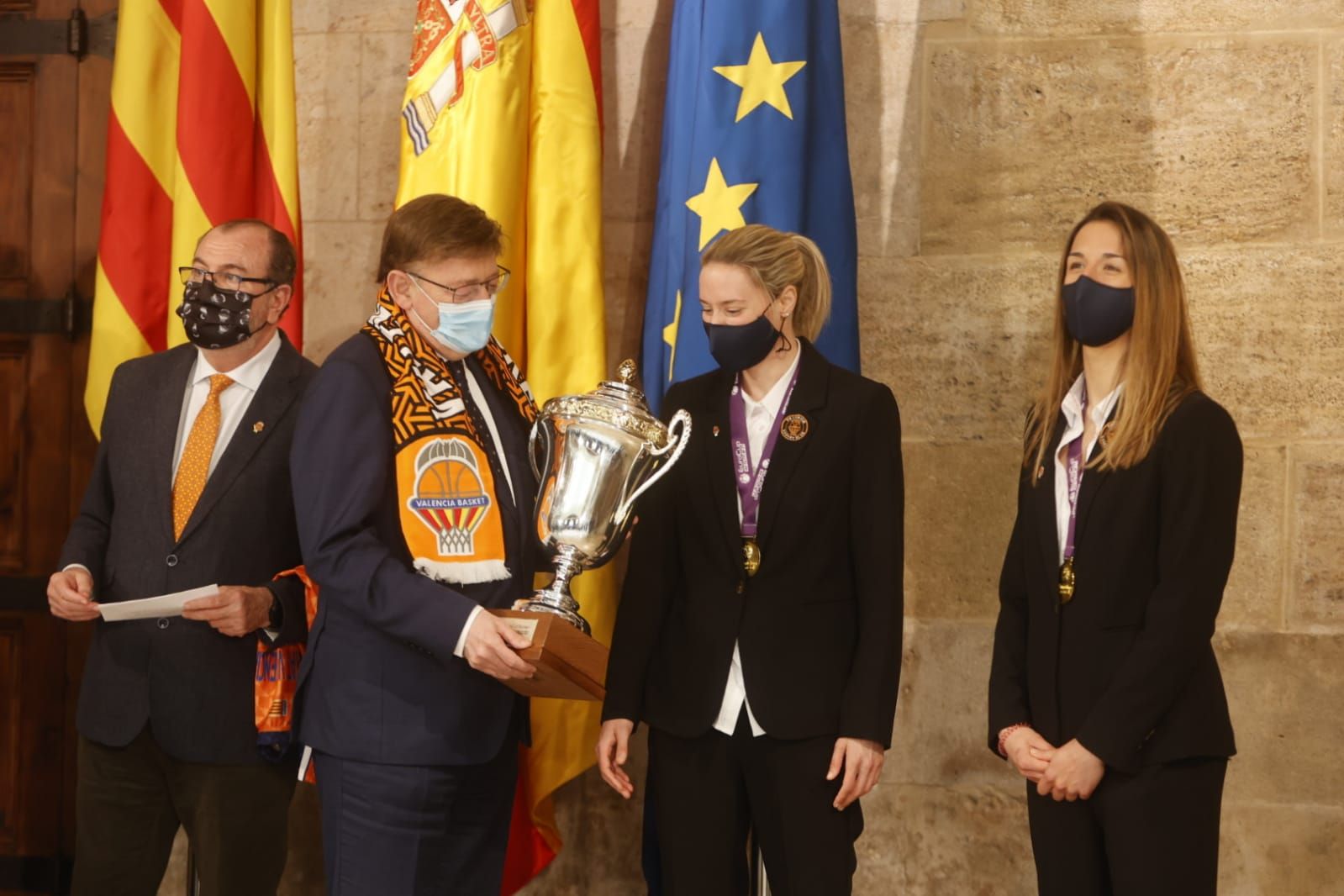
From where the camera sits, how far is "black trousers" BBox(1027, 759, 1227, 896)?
2391mm

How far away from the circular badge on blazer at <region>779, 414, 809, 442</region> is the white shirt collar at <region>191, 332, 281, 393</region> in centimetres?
113

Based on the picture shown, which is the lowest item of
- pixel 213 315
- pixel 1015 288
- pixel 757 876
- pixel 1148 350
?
pixel 757 876

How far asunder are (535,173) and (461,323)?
1.08m

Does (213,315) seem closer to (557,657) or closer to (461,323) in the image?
(461,323)

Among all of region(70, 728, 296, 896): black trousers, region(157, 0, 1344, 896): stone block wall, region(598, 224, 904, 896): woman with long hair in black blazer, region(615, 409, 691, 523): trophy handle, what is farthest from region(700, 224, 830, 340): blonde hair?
region(70, 728, 296, 896): black trousers

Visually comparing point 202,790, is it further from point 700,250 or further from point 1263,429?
point 1263,429

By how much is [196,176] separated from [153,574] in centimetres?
112

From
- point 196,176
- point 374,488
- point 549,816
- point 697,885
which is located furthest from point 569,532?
point 196,176

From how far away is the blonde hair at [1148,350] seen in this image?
2.51 m

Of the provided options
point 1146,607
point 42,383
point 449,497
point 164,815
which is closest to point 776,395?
point 449,497

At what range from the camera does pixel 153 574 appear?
289 centimetres

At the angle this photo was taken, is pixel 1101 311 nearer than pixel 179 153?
Yes

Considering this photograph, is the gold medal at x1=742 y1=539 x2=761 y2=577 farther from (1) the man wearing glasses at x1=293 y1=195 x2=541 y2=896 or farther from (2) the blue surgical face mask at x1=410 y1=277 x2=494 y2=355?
(2) the blue surgical face mask at x1=410 y1=277 x2=494 y2=355

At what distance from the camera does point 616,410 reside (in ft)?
8.31
